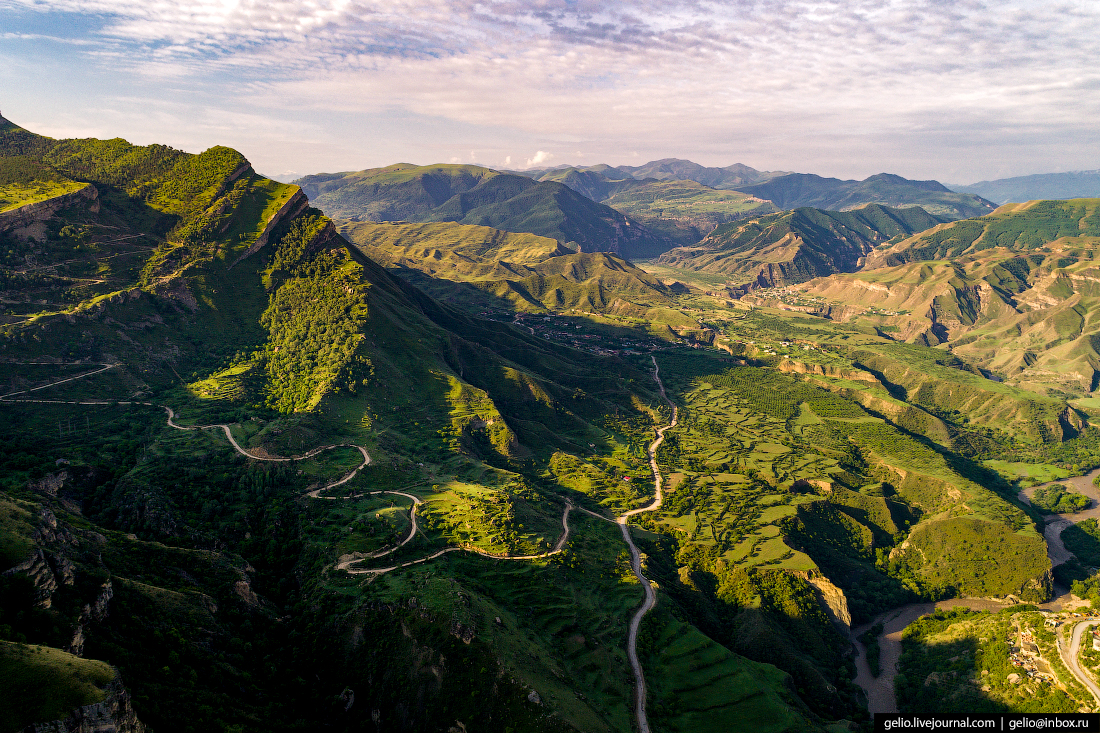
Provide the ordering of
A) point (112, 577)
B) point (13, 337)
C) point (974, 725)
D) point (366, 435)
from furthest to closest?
point (366, 435) → point (13, 337) → point (974, 725) → point (112, 577)

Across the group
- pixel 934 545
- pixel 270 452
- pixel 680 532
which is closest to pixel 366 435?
pixel 270 452

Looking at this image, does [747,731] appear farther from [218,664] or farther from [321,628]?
[218,664]

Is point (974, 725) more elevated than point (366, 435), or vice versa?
point (366, 435)

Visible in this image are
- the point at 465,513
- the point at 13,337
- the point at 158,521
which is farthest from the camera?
the point at 13,337

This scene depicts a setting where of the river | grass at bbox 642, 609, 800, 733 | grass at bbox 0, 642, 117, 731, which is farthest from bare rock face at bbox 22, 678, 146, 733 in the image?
the river

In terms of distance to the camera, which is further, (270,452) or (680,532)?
(680,532)

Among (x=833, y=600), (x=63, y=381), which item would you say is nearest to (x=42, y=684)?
(x=63, y=381)
